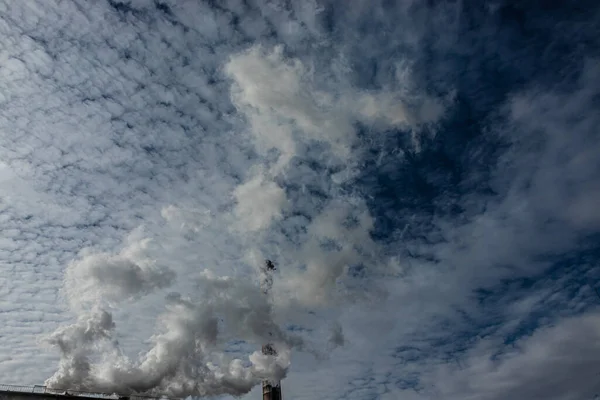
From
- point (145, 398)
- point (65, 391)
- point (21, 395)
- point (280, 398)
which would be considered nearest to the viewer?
point (21, 395)

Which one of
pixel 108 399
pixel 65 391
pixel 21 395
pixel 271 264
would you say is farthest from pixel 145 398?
pixel 271 264

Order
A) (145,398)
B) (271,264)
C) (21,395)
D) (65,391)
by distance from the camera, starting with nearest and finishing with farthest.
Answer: (21,395)
(65,391)
(145,398)
(271,264)

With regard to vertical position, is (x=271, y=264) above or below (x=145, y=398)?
above

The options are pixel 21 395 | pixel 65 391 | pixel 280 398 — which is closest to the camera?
pixel 21 395

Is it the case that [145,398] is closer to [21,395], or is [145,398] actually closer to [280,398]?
[21,395]

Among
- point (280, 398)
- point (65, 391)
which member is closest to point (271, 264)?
point (280, 398)

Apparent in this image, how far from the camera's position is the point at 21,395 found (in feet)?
97.5

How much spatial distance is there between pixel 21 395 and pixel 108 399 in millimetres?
6687

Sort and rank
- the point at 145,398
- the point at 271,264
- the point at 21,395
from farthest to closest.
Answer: the point at 271,264 < the point at 145,398 < the point at 21,395

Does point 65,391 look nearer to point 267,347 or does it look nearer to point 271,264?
point 267,347

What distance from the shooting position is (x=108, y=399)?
111 ft

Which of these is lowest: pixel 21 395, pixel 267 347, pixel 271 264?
pixel 21 395

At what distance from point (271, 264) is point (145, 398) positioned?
20.9 meters

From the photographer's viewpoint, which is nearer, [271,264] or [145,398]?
[145,398]
